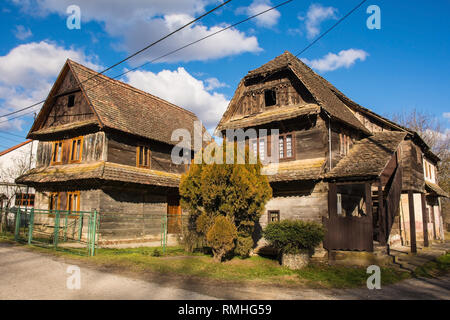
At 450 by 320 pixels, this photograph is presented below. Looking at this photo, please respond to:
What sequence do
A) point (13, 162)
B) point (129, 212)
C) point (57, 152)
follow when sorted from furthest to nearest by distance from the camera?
point (13, 162)
point (57, 152)
point (129, 212)

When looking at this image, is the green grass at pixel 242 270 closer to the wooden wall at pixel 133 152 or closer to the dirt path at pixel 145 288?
the dirt path at pixel 145 288

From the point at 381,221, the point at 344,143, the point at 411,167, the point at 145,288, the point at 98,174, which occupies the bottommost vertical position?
the point at 145,288

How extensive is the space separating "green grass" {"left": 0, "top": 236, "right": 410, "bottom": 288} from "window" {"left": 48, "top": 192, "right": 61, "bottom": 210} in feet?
20.5

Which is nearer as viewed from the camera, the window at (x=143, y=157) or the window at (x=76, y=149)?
the window at (x=76, y=149)

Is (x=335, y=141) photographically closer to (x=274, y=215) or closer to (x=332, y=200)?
(x=332, y=200)

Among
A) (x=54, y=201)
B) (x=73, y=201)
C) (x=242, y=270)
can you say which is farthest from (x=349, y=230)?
(x=54, y=201)

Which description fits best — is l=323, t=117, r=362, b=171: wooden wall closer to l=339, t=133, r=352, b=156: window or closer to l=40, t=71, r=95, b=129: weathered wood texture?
l=339, t=133, r=352, b=156: window

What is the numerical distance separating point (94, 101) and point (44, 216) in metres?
7.63

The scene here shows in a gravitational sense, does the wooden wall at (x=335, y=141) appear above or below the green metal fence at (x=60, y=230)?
above

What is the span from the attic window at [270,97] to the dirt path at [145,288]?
10.6 m

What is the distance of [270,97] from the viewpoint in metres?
18.3

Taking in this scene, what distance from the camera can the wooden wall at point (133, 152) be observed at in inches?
749

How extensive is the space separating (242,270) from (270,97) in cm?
1007

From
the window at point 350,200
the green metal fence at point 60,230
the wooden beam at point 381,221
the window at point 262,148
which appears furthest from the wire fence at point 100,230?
the wooden beam at point 381,221
